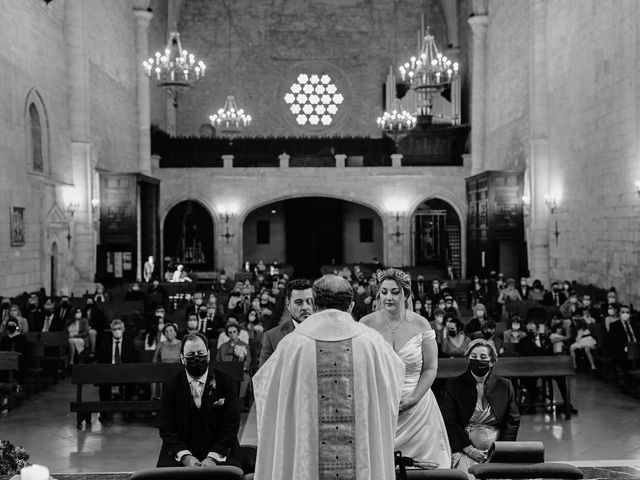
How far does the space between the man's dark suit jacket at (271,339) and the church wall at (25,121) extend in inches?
479

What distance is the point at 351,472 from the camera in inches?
140

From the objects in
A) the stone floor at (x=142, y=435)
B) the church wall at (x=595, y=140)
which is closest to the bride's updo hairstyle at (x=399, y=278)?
the stone floor at (x=142, y=435)

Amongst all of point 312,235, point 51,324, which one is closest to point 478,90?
point 312,235

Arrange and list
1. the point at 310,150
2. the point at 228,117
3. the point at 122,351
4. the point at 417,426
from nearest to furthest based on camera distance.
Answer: the point at 417,426, the point at 122,351, the point at 228,117, the point at 310,150

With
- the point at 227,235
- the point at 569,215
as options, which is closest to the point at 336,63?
the point at 227,235

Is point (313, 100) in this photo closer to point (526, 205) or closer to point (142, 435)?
point (526, 205)

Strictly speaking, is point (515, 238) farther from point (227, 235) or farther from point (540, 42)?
A: point (227, 235)

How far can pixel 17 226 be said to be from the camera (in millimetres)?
17219

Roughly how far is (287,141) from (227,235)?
5.55m

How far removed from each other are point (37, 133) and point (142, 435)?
12.5 metres

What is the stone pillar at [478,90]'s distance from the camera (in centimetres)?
2761

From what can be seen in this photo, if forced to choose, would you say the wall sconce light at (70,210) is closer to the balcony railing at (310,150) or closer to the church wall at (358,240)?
the balcony railing at (310,150)

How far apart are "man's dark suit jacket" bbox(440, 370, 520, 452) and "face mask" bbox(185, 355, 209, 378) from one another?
Result: 1.69 m

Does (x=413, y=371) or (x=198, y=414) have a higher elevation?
(x=413, y=371)
